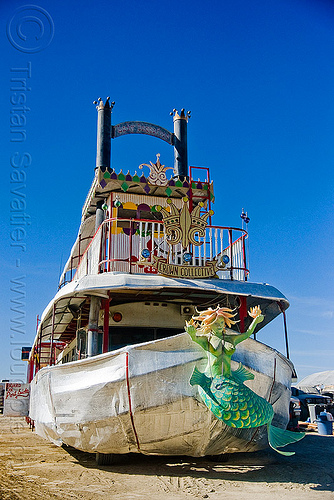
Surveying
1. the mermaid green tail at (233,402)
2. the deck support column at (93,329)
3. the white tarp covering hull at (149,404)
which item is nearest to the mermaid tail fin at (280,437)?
the mermaid green tail at (233,402)

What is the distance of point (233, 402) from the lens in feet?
18.8

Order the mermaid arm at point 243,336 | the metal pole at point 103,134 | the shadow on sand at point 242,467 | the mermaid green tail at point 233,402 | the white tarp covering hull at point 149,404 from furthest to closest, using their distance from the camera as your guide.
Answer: the metal pole at point 103,134, the shadow on sand at point 242,467, the mermaid arm at point 243,336, the white tarp covering hull at point 149,404, the mermaid green tail at point 233,402

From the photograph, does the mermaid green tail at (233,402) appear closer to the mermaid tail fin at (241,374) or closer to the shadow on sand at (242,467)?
the mermaid tail fin at (241,374)

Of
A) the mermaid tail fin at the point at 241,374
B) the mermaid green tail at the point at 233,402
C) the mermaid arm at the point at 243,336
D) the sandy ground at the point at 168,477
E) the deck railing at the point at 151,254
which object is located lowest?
the sandy ground at the point at 168,477

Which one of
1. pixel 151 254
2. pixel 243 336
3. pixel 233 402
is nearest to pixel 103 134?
pixel 151 254

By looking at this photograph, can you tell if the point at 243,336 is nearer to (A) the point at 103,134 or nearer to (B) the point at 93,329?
(B) the point at 93,329

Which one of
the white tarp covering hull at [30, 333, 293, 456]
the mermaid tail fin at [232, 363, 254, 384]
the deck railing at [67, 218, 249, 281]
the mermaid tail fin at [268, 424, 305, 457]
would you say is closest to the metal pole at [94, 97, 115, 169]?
the deck railing at [67, 218, 249, 281]

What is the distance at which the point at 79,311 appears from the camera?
35.7 ft

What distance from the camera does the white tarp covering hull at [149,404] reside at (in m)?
6.07

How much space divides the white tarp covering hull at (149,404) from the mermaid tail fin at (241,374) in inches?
3.4

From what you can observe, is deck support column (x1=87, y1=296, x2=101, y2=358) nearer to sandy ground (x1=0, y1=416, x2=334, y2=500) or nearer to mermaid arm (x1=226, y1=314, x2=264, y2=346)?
sandy ground (x1=0, y1=416, x2=334, y2=500)

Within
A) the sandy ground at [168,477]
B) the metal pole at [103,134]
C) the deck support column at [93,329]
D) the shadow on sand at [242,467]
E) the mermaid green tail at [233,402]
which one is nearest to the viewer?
the sandy ground at [168,477]

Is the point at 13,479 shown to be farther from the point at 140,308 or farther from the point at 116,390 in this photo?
the point at 140,308

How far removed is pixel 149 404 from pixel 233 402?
110 cm
